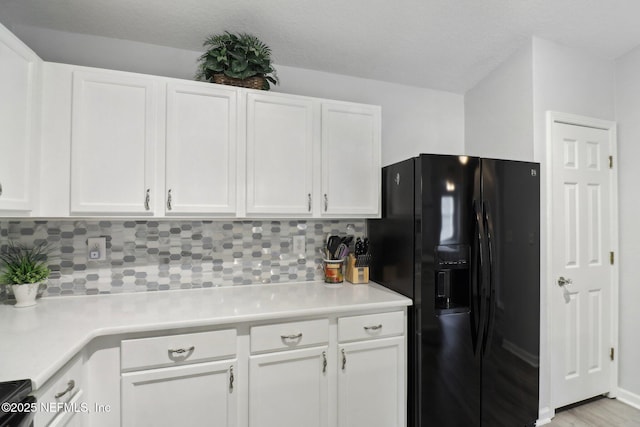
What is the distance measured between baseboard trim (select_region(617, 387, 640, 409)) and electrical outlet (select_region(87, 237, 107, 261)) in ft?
12.8

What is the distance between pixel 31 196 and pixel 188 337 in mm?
1015

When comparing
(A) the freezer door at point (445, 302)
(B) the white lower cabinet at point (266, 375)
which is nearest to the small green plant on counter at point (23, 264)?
(B) the white lower cabinet at point (266, 375)

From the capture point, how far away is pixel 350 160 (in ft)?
6.91

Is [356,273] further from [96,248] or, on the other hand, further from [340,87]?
[96,248]

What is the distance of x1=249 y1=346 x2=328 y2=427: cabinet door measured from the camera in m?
1.57

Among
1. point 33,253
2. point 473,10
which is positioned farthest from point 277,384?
point 473,10

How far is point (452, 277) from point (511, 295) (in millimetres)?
428

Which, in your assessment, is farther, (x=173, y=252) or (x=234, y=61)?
(x=173, y=252)

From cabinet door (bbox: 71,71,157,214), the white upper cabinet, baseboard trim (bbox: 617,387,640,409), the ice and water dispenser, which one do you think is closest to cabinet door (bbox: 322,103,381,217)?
the white upper cabinet

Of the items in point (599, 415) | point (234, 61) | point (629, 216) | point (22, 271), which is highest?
point (234, 61)

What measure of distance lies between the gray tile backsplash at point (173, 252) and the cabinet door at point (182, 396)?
0.69 m

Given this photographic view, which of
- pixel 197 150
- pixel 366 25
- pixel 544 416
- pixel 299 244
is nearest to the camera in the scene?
pixel 197 150

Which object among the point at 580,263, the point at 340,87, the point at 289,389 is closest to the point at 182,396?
the point at 289,389

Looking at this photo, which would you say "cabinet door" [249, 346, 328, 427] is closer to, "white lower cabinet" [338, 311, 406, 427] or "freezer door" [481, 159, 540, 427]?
"white lower cabinet" [338, 311, 406, 427]
